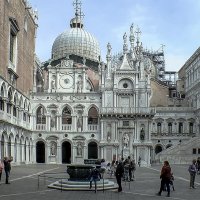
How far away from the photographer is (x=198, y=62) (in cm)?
8031

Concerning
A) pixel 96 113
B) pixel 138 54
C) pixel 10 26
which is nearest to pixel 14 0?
pixel 10 26

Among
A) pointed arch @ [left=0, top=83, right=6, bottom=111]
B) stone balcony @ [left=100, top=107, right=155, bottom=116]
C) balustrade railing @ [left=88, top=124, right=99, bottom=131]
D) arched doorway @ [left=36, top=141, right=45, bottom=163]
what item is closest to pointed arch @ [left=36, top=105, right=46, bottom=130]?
arched doorway @ [left=36, top=141, right=45, bottom=163]

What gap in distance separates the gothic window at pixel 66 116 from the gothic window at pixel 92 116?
3.10m

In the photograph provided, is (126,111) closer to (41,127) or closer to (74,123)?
(74,123)

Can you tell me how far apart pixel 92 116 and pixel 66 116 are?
13.5ft

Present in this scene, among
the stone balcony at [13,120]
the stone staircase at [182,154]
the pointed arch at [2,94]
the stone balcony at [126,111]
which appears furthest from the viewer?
the stone balcony at [126,111]

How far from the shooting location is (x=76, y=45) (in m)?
88.2

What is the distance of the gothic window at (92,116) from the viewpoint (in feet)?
229

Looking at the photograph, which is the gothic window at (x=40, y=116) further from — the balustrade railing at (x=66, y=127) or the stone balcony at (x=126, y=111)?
the stone balcony at (x=126, y=111)

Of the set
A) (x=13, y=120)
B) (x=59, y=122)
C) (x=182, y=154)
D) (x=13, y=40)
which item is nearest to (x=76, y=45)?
(x=59, y=122)

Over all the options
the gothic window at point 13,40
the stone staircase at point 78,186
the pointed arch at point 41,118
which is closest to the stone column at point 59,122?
the pointed arch at point 41,118

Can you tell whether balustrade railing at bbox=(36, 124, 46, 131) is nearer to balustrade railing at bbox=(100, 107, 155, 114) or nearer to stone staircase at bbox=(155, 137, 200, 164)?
balustrade railing at bbox=(100, 107, 155, 114)

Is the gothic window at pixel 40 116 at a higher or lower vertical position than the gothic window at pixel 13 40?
lower

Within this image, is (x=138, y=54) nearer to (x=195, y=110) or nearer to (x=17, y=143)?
(x=195, y=110)
